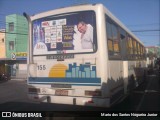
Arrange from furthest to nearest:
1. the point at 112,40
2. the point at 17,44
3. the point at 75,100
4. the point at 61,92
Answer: the point at 17,44 < the point at 112,40 < the point at 61,92 < the point at 75,100

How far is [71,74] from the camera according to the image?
29.1 ft

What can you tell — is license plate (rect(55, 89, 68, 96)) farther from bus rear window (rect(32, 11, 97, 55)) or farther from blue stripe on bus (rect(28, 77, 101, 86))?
bus rear window (rect(32, 11, 97, 55))

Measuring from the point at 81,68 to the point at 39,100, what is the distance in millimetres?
1895

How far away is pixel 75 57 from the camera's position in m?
8.87

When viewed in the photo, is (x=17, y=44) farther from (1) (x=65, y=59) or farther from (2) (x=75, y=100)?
(2) (x=75, y=100)

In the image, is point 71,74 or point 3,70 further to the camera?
point 3,70

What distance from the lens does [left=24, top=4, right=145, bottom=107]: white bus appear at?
27.6 ft

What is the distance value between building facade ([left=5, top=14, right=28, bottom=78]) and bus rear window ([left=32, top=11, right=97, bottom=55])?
29.6 m

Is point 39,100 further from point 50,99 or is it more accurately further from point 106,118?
point 106,118

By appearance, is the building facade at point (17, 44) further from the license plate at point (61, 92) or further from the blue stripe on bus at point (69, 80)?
the license plate at point (61, 92)

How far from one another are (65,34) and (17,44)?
3300 centimetres

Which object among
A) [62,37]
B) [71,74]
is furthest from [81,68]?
[62,37]

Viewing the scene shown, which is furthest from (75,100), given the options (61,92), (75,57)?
(75,57)

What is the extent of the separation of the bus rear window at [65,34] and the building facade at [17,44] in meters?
29.6
